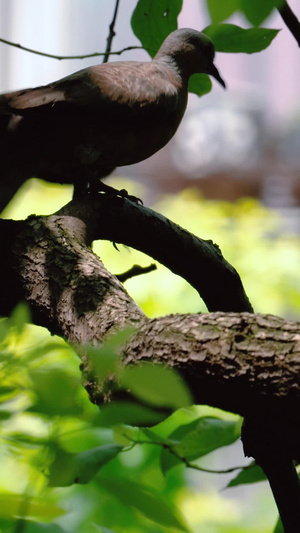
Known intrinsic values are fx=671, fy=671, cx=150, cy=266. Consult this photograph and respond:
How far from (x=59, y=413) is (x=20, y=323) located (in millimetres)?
152

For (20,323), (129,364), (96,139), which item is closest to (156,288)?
(96,139)

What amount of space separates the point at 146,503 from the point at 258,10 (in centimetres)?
65

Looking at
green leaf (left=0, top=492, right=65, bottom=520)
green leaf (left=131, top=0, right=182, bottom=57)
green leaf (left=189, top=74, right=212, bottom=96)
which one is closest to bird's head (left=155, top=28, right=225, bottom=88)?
green leaf (left=189, top=74, right=212, bottom=96)

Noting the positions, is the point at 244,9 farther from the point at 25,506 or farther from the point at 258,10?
the point at 25,506

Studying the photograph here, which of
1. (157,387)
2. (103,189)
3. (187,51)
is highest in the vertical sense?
(187,51)

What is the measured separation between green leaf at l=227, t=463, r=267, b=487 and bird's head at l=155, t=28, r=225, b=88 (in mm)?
1648

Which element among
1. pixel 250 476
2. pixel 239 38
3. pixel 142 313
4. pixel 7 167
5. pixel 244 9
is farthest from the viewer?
pixel 7 167

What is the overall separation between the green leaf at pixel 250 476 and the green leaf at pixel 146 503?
0.80 metres

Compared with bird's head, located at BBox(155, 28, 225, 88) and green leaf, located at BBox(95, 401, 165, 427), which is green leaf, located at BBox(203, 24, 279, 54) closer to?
bird's head, located at BBox(155, 28, 225, 88)

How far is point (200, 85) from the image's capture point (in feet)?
7.20

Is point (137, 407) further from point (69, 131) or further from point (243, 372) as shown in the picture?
point (69, 131)

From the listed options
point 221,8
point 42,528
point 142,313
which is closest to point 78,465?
point 42,528

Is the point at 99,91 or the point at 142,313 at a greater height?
the point at 99,91

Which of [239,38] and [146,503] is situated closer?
[146,503]
